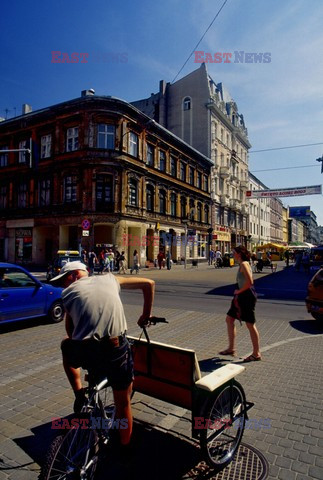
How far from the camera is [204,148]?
41906mm

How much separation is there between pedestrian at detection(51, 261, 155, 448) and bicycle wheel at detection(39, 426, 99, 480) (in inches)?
7.0

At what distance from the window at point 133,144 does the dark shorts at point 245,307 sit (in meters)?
24.1

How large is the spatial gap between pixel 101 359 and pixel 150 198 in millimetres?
28520

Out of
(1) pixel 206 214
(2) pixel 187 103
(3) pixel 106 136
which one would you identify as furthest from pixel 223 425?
(2) pixel 187 103

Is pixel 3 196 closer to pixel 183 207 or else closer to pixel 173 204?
pixel 173 204

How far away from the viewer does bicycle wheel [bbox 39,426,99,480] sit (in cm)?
196

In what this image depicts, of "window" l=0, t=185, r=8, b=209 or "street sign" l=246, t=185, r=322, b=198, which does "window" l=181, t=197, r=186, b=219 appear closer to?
"street sign" l=246, t=185, r=322, b=198

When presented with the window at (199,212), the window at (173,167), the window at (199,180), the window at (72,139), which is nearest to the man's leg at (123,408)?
the window at (72,139)

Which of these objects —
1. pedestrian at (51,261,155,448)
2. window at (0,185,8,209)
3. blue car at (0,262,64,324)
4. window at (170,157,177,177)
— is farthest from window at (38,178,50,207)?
pedestrian at (51,261,155,448)

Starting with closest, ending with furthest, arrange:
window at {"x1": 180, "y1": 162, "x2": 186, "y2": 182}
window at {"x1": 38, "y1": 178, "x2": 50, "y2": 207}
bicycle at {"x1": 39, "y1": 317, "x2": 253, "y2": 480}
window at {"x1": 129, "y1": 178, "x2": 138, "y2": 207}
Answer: bicycle at {"x1": 39, "y1": 317, "x2": 253, "y2": 480} → window at {"x1": 129, "y1": 178, "x2": 138, "y2": 207} → window at {"x1": 38, "y1": 178, "x2": 50, "y2": 207} → window at {"x1": 180, "y1": 162, "x2": 186, "y2": 182}

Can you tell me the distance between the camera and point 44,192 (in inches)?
1123

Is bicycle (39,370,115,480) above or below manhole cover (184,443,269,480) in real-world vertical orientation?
above

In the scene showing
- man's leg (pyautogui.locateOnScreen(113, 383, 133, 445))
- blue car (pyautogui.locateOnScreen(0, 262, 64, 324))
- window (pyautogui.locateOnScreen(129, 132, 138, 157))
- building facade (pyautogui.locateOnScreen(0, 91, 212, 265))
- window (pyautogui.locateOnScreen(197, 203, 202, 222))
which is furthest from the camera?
window (pyautogui.locateOnScreen(197, 203, 202, 222))

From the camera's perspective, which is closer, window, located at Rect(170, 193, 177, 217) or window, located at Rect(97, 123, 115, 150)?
window, located at Rect(97, 123, 115, 150)
